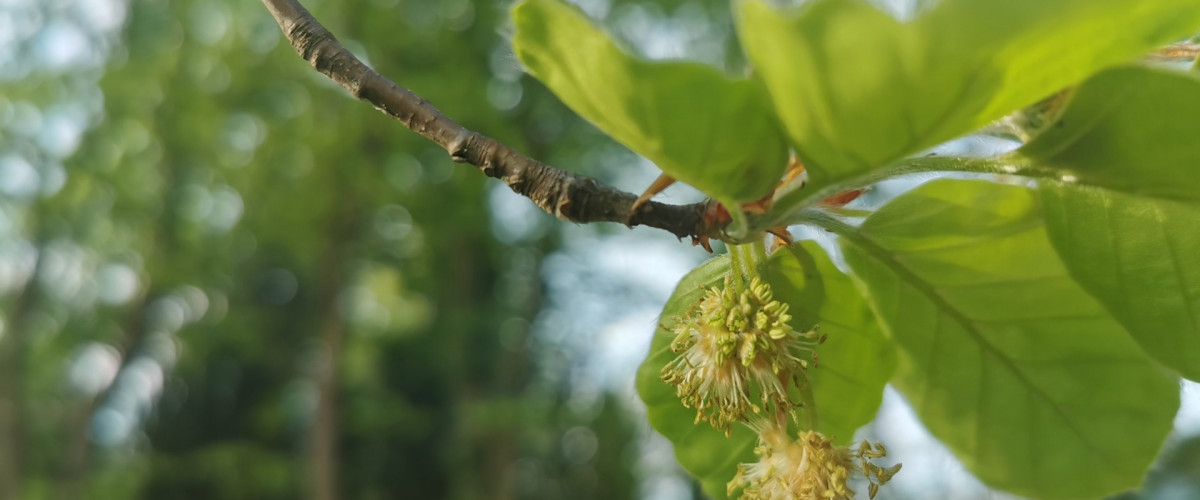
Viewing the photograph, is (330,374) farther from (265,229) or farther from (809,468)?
(809,468)

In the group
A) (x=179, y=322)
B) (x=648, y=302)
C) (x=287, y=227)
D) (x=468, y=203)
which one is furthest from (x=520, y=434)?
(x=179, y=322)

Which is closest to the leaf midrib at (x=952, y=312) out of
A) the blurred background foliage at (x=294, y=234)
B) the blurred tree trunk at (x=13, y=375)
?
the blurred background foliage at (x=294, y=234)

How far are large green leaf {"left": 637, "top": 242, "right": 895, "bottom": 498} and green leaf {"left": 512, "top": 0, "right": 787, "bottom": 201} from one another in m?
0.15

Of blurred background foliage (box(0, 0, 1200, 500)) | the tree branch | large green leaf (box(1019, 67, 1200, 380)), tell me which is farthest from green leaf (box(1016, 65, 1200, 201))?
blurred background foliage (box(0, 0, 1200, 500))

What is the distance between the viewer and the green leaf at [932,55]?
0.64 feet

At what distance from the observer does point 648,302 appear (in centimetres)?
496

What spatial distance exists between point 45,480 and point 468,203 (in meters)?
3.81

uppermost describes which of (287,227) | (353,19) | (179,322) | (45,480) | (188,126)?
(353,19)

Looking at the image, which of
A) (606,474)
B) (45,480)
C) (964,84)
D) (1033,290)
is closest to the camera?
(964,84)

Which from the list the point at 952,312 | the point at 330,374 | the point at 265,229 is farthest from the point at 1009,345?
the point at 265,229

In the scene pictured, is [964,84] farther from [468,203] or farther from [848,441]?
[468,203]

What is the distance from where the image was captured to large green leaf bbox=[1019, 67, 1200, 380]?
252mm

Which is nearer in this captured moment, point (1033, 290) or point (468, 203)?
point (1033, 290)

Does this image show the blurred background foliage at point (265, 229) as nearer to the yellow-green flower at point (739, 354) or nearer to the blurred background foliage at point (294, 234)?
the blurred background foliage at point (294, 234)
